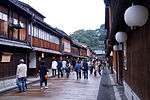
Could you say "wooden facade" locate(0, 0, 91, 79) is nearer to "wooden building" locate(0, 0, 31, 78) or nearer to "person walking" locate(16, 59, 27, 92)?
"wooden building" locate(0, 0, 31, 78)

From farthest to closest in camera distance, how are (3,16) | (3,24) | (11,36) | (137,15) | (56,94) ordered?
(11,36), (3,16), (3,24), (56,94), (137,15)

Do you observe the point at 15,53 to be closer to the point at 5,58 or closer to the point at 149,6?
the point at 5,58

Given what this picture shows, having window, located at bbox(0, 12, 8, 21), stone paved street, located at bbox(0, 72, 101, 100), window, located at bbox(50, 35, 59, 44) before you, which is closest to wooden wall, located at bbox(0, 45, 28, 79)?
window, located at bbox(0, 12, 8, 21)

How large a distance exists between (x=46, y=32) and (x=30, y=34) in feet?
35.4

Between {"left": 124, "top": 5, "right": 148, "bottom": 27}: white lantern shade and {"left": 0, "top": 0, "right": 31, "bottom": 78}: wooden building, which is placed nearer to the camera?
{"left": 124, "top": 5, "right": 148, "bottom": 27}: white lantern shade

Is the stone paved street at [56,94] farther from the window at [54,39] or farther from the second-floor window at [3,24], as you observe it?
the window at [54,39]

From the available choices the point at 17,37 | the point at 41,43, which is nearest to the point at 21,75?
the point at 17,37

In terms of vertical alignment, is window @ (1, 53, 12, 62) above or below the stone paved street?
above

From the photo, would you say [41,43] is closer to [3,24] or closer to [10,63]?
[10,63]

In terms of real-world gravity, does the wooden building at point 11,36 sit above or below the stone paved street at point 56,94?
above

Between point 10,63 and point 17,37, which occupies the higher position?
point 17,37

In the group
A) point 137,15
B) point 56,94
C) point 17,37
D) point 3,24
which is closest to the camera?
point 137,15

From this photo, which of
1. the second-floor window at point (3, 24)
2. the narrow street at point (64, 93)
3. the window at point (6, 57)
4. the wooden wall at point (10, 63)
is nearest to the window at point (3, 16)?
the second-floor window at point (3, 24)

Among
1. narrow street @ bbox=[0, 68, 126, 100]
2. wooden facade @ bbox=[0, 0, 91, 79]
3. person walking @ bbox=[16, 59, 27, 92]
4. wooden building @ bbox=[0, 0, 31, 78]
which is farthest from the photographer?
wooden facade @ bbox=[0, 0, 91, 79]
